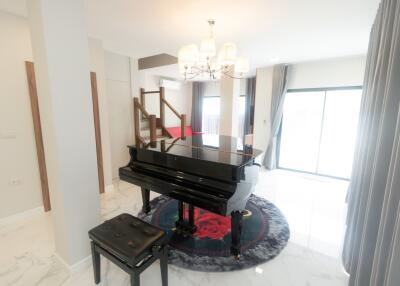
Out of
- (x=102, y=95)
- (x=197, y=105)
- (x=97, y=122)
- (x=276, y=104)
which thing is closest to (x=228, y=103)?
(x=276, y=104)

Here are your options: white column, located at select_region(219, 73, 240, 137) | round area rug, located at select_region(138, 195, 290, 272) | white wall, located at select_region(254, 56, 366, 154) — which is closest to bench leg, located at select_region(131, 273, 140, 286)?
round area rug, located at select_region(138, 195, 290, 272)

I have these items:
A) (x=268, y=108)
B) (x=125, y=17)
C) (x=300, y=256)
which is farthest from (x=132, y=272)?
(x=268, y=108)

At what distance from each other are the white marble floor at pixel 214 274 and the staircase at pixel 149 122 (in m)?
1.51

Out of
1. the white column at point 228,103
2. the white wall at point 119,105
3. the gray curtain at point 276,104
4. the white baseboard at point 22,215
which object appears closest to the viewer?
the white baseboard at point 22,215

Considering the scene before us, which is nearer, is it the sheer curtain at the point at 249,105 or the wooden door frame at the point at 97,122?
the wooden door frame at the point at 97,122

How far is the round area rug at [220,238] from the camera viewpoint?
78.2 inches

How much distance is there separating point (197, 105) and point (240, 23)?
5025mm

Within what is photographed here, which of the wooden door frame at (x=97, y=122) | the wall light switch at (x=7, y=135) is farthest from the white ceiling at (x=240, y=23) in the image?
the wall light switch at (x=7, y=135)

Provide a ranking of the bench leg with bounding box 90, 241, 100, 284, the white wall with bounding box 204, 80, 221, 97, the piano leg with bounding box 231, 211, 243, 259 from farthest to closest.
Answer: the white wall with bounding box 204, 80, 221, 97, the piano leg with bounding box 231, 211, 243, 259, the bench leg with bounding box 90, 241, 100, 284

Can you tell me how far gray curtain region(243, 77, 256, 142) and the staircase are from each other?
8.27ft

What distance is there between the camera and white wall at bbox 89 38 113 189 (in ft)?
10.4

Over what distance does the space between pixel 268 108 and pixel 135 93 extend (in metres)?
3.22

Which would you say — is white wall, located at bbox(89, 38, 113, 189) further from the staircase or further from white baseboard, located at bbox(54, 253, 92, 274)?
white baseboard, located at bbox(54, 253, 92, 274)

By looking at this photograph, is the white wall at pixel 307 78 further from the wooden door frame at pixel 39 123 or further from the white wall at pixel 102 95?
the wooden door frame at pixel 39 123
